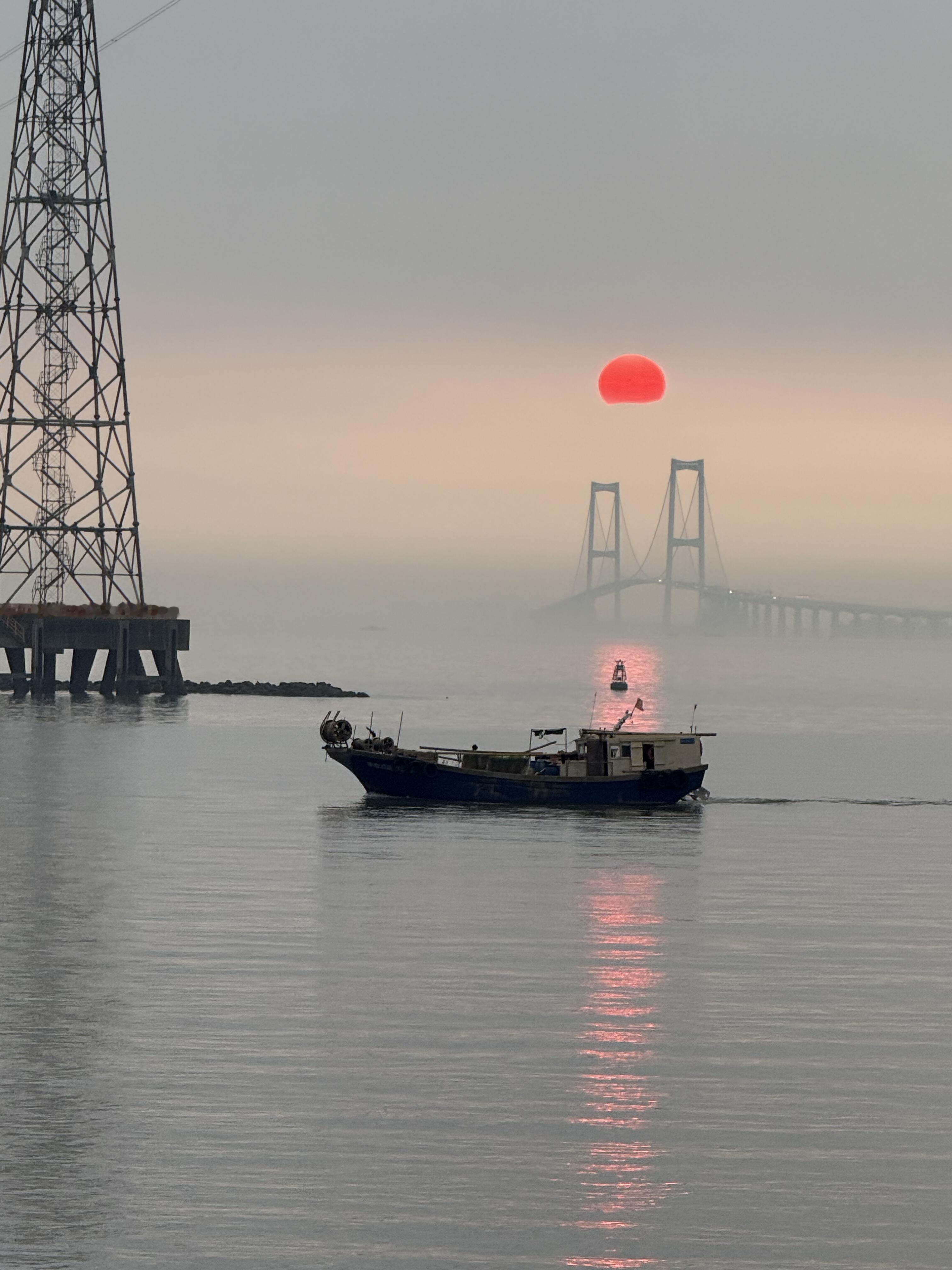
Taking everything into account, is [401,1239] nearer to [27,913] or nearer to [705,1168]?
[705,1168]

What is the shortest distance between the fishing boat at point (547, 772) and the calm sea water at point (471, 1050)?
9583 mm

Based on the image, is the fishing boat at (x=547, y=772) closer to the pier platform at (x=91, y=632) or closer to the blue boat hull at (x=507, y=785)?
the blue boat hull at (x=507, y=785)

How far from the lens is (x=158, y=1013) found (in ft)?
122

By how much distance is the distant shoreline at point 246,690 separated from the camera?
176 meters

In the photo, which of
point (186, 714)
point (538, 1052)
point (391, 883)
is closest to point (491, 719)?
point (186, 714)

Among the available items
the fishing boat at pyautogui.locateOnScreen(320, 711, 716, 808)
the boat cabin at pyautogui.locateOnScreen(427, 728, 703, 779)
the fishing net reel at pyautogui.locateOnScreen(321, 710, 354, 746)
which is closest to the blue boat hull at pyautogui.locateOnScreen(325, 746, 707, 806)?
the fishing boat at pyautogui.locateOnScreen(320, 711, 716, 808)

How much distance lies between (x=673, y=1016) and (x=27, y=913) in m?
20.0

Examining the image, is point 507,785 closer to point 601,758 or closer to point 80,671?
point 601,758

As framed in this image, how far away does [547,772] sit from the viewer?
279ft

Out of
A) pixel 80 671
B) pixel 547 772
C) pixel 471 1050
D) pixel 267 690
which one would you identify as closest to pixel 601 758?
pixel 547 772

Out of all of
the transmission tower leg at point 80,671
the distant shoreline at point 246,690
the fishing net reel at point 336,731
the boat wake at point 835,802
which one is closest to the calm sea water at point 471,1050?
the fishing net reel at point 336,731

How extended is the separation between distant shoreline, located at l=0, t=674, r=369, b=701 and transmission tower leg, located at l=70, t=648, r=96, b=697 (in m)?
2.83

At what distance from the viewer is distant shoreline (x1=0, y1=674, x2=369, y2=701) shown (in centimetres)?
17600

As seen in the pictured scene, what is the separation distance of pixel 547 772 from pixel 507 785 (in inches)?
83.7
